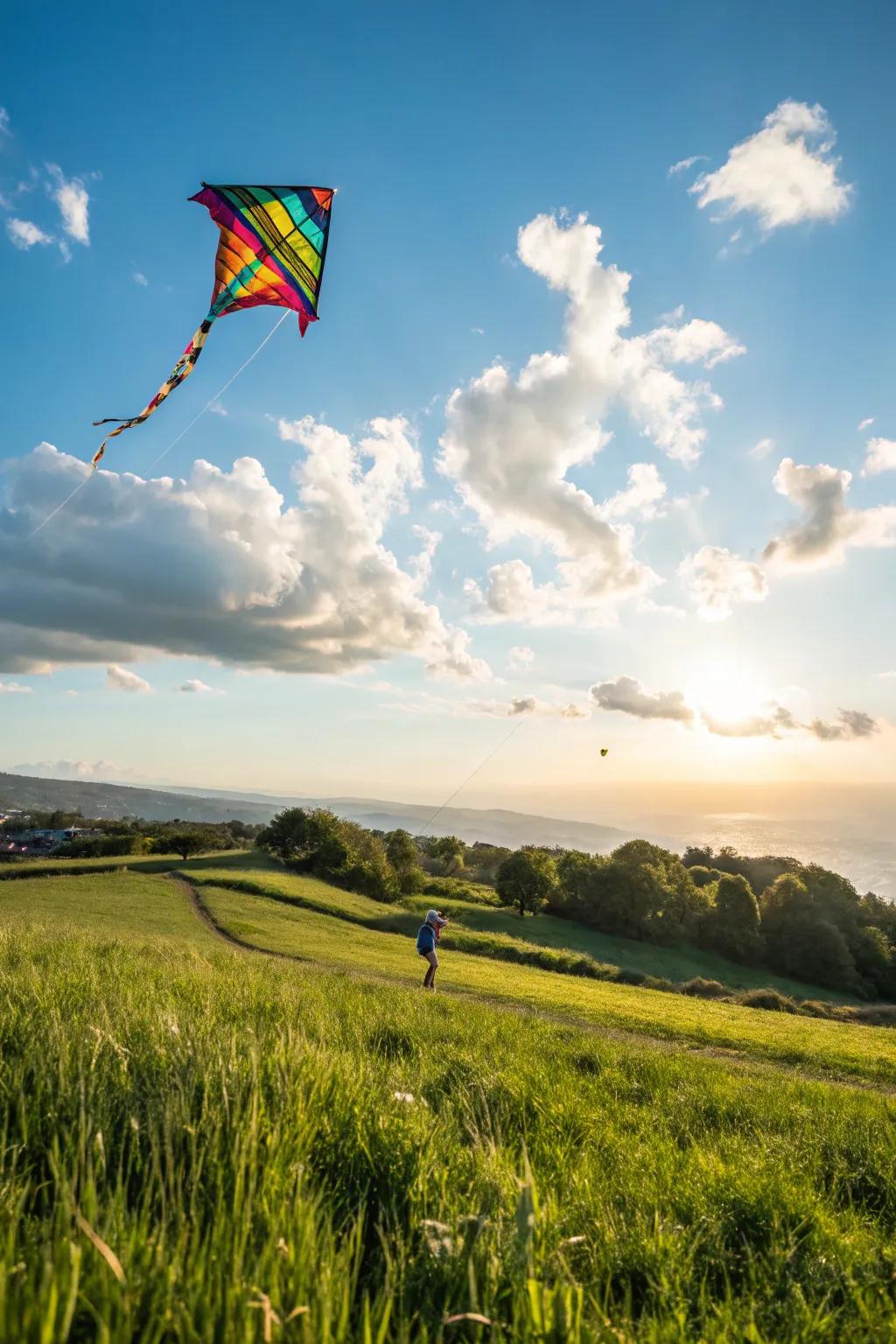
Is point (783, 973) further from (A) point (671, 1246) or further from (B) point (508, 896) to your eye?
(A) point (671, 1246)

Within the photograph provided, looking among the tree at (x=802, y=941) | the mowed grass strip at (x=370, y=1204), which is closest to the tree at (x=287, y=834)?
the tree at (x=802, y=941)

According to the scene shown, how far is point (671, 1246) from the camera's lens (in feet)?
10.4

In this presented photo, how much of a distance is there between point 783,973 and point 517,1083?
7051cm

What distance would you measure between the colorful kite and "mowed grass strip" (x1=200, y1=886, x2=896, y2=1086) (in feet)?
A: 62.4

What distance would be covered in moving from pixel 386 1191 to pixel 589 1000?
22.5 meters

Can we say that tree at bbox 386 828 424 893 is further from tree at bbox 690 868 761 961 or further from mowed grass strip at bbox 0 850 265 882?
tree at bbox 690 868 761 961

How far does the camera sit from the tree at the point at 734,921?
211 ft

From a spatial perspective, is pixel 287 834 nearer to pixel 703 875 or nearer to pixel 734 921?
pixel 734 921

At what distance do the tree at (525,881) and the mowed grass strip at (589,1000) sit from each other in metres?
30.2

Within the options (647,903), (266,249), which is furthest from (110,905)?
(647,903)

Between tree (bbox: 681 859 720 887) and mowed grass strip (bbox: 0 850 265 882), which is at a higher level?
mowed grass strip (bbox: 0 850 265 882)

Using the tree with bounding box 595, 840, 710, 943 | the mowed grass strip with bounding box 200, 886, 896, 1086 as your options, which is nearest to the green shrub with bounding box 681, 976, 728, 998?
the mowed grass strip with bounding box 200, 886, 896, 1086

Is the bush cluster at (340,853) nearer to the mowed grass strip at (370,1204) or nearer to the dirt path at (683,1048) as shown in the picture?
the dirt path at (683,1048)

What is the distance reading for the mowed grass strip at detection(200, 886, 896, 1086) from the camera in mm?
16688
